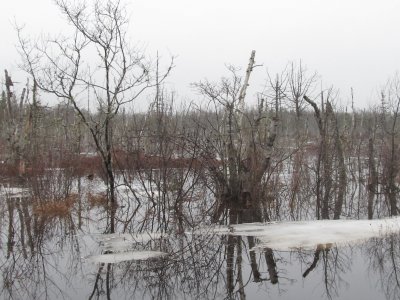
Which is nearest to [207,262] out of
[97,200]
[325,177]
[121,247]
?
[121,247]

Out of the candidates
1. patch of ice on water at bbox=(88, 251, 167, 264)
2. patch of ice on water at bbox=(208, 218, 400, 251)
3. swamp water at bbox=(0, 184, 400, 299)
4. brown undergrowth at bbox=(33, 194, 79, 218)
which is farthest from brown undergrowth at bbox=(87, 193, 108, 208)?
patch of ice on water at bbox=(88, 251, 167, 264)

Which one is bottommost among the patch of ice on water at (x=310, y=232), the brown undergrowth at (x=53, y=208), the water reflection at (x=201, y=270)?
the water reflection at (x=201, y=270)

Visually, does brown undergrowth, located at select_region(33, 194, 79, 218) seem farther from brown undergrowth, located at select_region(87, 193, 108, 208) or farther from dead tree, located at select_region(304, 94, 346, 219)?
dead tree, located at select_region(304, 94, 346, 219)

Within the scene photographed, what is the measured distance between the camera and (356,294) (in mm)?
5262

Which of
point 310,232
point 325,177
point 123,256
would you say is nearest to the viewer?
point 123,256

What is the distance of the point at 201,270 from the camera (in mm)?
5984

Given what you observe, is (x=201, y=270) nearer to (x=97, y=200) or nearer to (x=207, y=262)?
(x=207, y=262)

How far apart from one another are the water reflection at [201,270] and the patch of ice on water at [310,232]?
0.71 feet

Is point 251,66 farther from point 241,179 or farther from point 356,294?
point 356,294

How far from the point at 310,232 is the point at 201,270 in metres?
2.63

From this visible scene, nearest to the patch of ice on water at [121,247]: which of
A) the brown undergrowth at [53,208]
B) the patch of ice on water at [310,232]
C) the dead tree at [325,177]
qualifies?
the patch of ice on water at [310,232]

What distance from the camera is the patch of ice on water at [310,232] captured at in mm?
7108

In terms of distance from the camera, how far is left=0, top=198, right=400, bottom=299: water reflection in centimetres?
528

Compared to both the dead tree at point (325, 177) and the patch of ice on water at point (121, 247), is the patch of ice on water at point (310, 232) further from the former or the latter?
the dead tree at point (325, 177)
